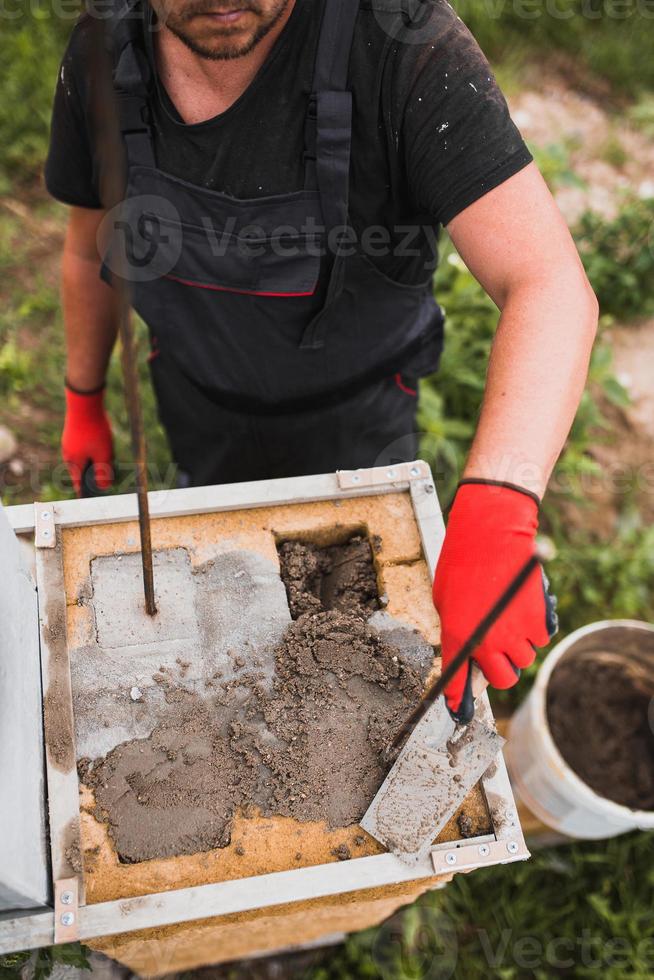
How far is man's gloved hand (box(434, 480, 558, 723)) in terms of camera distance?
1391 millimetres

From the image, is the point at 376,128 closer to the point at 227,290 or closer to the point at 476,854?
the point at 227,290

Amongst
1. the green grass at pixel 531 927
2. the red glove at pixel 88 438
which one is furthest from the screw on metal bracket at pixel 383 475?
the green grass at pixel 531 927

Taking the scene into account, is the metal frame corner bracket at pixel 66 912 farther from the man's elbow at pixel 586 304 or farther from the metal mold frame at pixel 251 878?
the man's elbow at pixel 586 304

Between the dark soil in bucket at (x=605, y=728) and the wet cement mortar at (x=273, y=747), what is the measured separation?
1341 millimetres

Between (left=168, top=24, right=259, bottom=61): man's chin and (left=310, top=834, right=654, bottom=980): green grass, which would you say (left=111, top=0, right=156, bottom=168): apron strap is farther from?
(left=310, top=834, right=654, bottom=980): green grass

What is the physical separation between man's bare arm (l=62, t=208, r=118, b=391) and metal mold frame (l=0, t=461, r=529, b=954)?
94cm

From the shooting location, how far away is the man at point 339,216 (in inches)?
57.7

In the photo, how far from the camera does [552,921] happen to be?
2.67 meters

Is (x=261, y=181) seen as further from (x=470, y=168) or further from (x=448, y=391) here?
(x=448, y=391)

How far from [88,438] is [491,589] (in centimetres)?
164

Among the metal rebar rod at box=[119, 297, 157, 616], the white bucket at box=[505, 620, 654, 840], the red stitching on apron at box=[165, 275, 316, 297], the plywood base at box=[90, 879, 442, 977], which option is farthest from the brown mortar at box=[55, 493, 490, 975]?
the white bucket at box=[505, 620, 654, 840]

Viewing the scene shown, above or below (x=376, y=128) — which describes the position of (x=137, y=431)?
below

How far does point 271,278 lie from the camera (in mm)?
1841

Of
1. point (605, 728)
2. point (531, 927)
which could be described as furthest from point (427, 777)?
point (531, 927)
